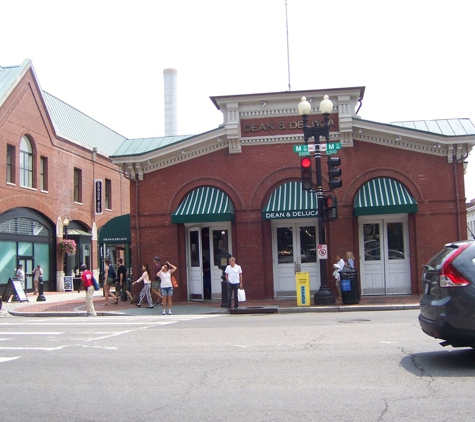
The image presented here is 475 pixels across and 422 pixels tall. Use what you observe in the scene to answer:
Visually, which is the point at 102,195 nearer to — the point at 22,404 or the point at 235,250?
the point at 235,250

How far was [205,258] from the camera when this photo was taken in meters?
22.1

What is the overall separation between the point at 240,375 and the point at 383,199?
44.3 ft

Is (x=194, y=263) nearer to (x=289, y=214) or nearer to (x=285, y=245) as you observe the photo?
(x=285, y=245)

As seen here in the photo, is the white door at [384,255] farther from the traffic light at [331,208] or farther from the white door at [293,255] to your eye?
the traffic light at [331,208]

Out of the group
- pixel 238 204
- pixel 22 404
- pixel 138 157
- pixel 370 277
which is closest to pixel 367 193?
pixel 370 277

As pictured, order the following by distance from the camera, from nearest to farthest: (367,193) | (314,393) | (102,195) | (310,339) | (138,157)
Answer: (314,393) < (310,339) < (367,193) < (138,157) < (102,195)

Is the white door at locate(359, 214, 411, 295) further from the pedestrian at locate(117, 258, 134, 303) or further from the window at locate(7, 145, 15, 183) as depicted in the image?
the window at locate(7, 145, 15, 183)

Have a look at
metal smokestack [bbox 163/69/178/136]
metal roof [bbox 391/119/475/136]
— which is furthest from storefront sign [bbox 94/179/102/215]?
metal roof [bbox 391/119/475/136]

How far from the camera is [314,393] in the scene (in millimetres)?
6738

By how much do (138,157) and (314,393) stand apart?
646 inches

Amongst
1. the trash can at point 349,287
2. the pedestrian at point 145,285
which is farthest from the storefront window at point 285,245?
the pedestrian at point 145,285

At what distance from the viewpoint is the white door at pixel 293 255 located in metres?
21.3

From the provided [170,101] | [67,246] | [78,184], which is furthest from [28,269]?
[170,101]

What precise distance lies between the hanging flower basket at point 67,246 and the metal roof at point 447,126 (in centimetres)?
2068
